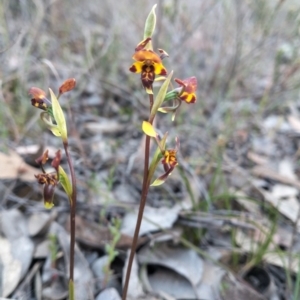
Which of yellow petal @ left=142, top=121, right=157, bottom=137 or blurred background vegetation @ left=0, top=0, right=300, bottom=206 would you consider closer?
yellow petal @ left=142, top=121, right=157, bottom=137

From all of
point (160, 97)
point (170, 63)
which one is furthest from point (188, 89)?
point (170, 63)

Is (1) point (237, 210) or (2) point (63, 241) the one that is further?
(1) point (237, 210)

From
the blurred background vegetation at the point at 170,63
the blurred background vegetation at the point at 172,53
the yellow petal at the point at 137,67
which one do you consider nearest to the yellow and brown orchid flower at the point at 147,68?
the yellow petal at the point at 137,67

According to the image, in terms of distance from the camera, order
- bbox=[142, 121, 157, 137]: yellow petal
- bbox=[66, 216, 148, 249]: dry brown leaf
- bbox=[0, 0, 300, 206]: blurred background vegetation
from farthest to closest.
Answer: bbox=[0, 0, 300, 206]: blurred background vegetation, bbox=[66, 216, 148, 249]: dry brown leaf, bbox=[142, 121, 157, 137]: yellow petal

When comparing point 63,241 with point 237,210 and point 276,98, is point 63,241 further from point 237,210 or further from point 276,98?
point 276,98

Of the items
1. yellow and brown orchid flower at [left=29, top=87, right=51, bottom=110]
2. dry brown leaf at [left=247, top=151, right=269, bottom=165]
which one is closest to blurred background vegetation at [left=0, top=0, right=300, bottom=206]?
dry brown leaf at [left=247, top=151, right=269, bottom=165]

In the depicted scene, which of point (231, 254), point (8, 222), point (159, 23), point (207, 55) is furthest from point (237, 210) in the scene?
point (207, 55)

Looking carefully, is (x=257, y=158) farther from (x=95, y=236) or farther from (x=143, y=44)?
(x=143, y=44)

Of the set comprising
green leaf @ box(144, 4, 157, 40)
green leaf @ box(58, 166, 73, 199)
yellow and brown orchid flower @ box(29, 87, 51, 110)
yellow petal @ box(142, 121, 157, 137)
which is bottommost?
green leaf @ box(58, 166, 73, 199)

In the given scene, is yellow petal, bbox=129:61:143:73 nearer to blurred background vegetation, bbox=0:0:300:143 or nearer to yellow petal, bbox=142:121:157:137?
yellow petal, bbox=142:121:157:137

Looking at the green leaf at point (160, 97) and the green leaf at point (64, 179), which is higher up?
the green leaf at point (160, 97)

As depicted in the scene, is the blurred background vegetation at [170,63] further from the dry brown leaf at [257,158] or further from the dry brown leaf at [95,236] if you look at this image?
the dry brown leaf at [95,236]
